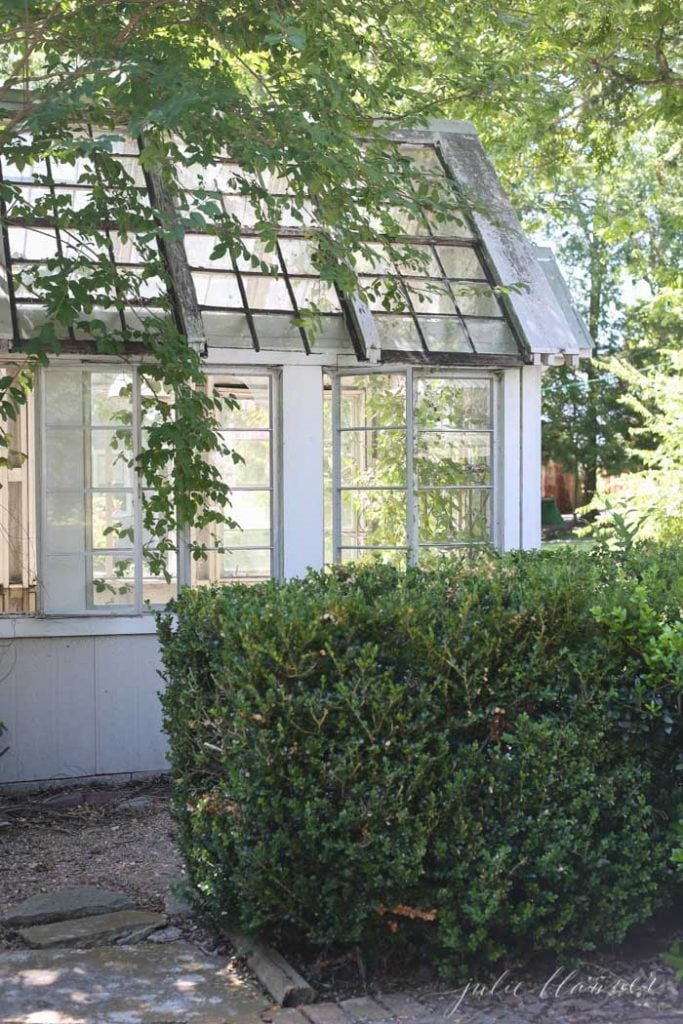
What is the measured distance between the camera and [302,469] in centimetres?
820

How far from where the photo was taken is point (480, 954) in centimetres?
418

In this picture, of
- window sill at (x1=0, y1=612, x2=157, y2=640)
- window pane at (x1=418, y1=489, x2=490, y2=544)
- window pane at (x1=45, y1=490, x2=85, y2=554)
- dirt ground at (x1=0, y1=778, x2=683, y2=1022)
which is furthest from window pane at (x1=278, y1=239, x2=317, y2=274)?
dirt ground at (x1=0, y1=778, x2=683, y2=1022)

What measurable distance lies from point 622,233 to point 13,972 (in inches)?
466

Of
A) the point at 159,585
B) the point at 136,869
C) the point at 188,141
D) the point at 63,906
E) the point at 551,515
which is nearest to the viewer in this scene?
the point at 63,906

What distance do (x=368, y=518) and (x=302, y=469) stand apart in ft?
1.97

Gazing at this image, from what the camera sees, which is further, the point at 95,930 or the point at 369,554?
the point at 369,554

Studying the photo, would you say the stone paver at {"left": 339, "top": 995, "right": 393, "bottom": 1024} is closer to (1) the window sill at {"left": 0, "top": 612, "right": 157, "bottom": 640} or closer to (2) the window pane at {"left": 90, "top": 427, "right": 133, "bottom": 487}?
(1) the window sill at {"left": 0, "top": 612, "right": 157, "bottom": 640}

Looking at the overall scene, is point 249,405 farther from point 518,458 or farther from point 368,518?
point 518,458

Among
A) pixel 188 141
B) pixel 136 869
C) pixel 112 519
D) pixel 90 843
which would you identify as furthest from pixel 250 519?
pixel 188 141

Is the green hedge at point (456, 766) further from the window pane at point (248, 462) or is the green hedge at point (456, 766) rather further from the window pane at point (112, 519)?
the window pane at point (248, 462)

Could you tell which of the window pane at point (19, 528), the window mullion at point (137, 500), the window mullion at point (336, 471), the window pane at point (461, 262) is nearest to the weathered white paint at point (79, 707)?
the window mullion at point (137, 500)

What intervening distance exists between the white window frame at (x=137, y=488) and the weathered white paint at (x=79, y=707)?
202 millimetres

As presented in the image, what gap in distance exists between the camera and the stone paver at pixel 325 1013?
3922mm

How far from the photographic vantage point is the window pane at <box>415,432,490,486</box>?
830cm
